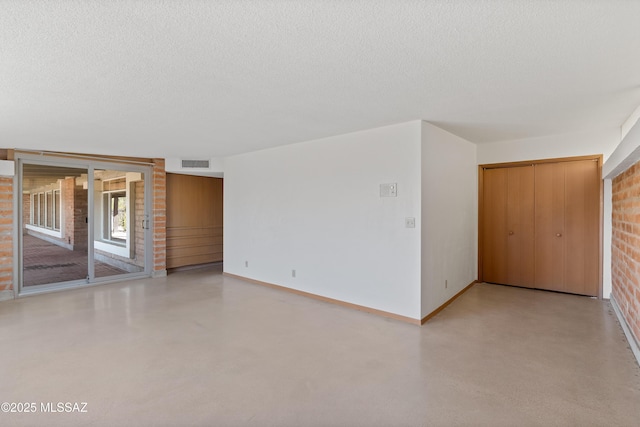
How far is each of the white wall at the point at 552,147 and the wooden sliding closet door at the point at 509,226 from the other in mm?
259

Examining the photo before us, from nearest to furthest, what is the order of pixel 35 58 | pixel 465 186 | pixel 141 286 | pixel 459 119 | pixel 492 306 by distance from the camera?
1. pixel 35 58
2. pixel 459 119
3. pixel 492 306
4. pixel 465 186
5. pixel 141 286

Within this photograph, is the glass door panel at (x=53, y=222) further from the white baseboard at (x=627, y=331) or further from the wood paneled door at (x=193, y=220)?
the white baseboard at (x=627, y=331)

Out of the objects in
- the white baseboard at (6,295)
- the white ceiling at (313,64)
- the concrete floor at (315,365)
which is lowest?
the concrete floor at (315,365)

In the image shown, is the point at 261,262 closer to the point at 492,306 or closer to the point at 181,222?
the point at 181,222

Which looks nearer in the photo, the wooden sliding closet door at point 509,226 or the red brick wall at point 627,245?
the red brick wall at point 627,245

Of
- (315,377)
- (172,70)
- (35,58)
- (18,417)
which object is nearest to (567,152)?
(315,377)

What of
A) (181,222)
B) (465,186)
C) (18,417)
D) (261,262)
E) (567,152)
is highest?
(567,152)

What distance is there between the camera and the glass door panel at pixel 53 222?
5.30 meters

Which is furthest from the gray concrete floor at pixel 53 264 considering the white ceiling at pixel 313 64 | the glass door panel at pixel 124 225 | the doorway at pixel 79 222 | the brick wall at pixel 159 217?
the white ceiling at pixel 313 64

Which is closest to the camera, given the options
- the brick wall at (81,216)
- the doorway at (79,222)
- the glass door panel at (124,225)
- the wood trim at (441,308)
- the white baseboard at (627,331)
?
the white baseboard at (627,331)

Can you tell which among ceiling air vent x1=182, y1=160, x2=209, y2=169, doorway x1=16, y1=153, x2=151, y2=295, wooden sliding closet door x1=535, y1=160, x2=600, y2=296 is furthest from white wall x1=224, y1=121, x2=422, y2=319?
wooden sliding closet door x1=535, y1=160, x2=600, y2=296

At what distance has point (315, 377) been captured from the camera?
2.55 meters

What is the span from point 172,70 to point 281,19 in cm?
102

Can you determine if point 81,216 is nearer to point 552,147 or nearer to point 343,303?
point 343,303
